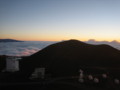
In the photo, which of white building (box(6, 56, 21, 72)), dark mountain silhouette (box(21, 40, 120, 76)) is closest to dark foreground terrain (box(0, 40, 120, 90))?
dark mountain silhouette (box(21, 40, 120, 76))

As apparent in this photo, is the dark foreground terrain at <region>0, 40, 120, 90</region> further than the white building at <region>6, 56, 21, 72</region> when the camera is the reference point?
No

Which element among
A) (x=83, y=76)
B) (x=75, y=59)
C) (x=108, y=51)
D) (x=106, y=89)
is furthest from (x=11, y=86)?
(x=108, y=51)

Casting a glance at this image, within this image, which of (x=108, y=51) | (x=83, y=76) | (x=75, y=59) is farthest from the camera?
(x=108, y=51)

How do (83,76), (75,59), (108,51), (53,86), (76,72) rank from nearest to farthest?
(53,86) → (83,76) → (76,72) → (75,59) → (108,51)

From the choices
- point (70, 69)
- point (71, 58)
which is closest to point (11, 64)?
point (70, 69)

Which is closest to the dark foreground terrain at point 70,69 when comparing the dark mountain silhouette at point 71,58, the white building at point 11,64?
the dark mountain silhouette at point 71,58

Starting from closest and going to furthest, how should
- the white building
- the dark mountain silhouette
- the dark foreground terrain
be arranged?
the dark foreground terrain < the white building < the dark mountain silhouette

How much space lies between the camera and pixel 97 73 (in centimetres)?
4144

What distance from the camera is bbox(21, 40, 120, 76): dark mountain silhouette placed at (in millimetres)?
47750

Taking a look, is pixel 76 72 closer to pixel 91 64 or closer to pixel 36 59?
pixel 91 64

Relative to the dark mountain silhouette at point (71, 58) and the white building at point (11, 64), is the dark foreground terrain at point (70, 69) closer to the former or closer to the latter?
the dark mountain silhouette at point (71, 58)

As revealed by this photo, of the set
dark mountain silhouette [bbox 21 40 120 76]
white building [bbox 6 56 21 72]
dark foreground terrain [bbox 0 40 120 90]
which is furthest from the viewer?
dark mountain silhouette [bbox 21 40 120 76]

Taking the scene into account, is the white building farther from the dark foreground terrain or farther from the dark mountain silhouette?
the dark mountain silhouette

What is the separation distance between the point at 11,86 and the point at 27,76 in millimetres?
8145
